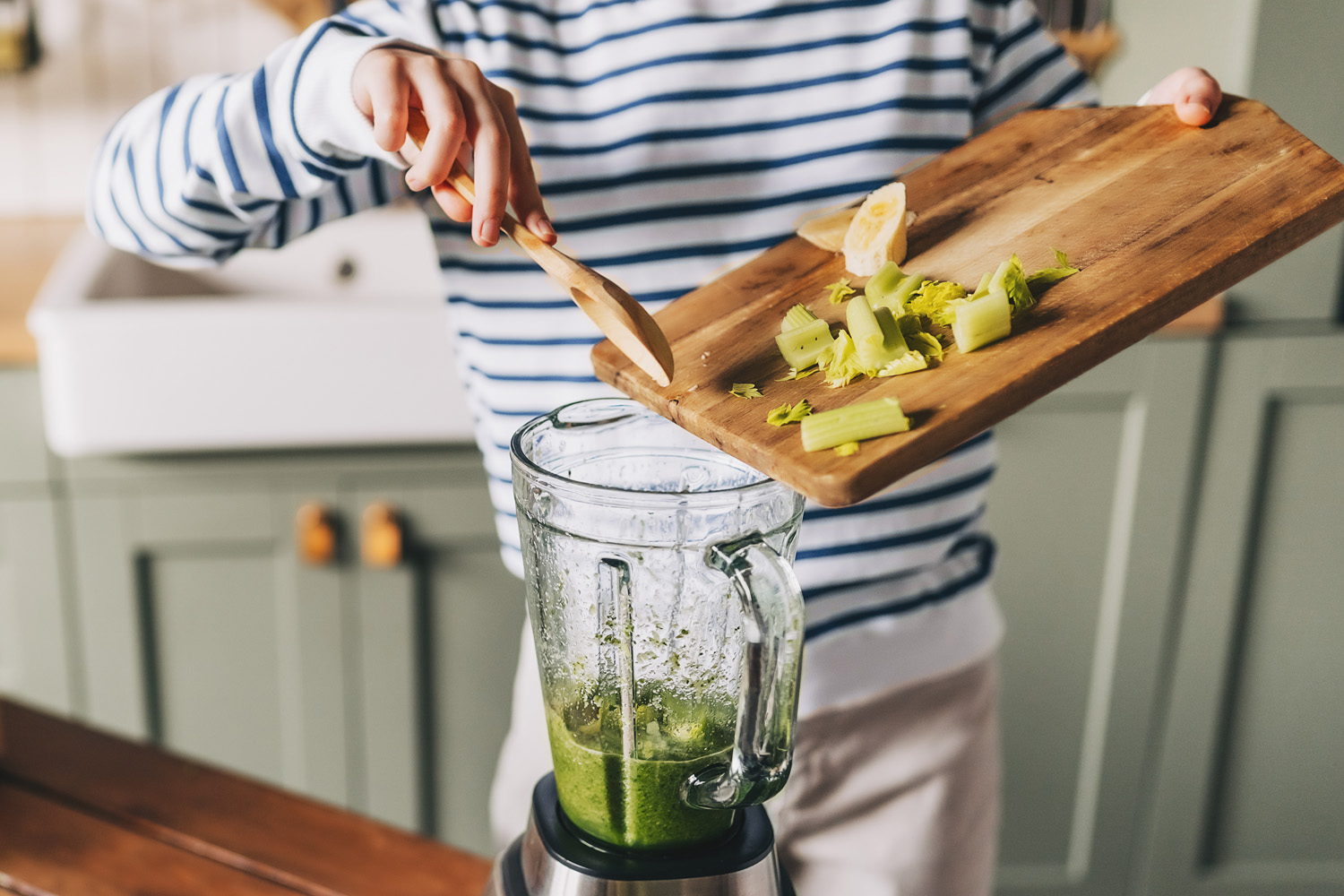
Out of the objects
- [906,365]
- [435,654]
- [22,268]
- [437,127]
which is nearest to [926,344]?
[906,365]

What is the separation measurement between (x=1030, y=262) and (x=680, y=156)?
0.28 metres

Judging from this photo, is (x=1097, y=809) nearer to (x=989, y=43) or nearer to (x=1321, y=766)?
(x=1321, y=766)

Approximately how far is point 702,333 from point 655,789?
223 mm

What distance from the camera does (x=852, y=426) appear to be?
0.44m

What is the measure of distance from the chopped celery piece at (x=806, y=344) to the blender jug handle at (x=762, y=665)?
0.44 feet

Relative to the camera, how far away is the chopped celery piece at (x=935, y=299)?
520 millimetres

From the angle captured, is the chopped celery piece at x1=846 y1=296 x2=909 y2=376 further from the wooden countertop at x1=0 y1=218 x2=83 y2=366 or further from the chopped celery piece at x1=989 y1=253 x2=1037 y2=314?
the wooden countertop at x1=0 y1=218 x2=83 y2=366

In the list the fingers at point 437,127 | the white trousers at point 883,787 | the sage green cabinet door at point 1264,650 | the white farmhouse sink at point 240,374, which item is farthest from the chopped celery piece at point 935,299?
the sage green cabinet door at point 1264,650

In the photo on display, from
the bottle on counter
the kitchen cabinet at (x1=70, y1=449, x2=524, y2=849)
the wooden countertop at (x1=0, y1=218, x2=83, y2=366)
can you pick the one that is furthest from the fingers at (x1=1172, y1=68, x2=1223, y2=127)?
the bottle on counter

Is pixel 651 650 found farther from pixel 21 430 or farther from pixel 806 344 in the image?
pixel 21 430

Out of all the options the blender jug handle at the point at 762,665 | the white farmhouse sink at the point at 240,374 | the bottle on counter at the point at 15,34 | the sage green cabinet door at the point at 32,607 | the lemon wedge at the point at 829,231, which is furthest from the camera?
the bottle on counter at the point at 15,34

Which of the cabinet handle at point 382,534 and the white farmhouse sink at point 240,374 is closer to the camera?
the white farmhouse sink at point 240,374

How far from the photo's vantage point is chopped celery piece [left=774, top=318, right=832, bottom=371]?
509 millimetres

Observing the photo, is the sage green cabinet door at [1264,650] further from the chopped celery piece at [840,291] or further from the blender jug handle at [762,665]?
the blender jug handle at [762,665]
